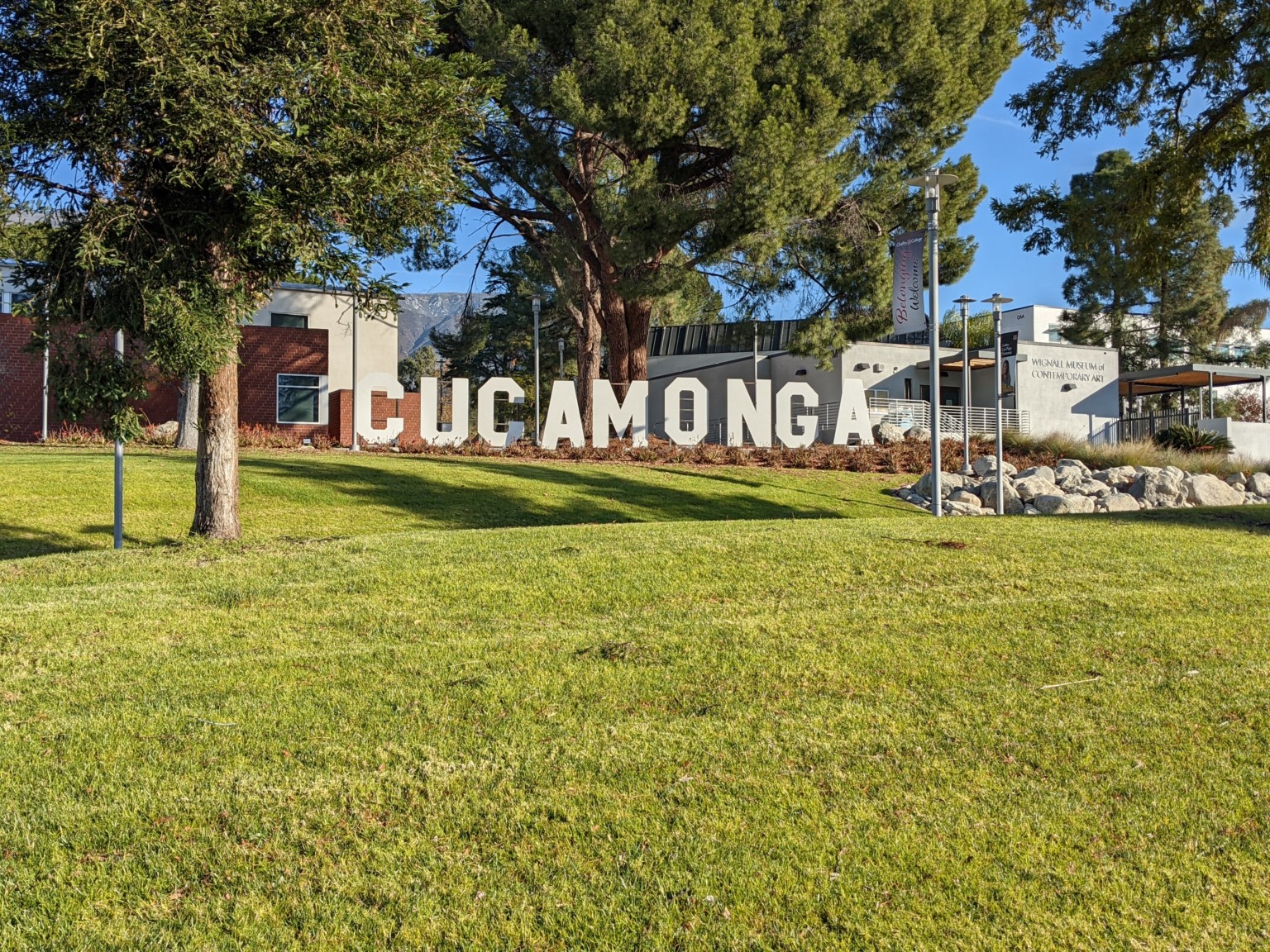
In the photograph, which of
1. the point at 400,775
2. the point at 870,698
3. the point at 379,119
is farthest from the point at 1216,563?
the point at 379,119

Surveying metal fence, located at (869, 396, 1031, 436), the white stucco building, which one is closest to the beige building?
the white stucco building

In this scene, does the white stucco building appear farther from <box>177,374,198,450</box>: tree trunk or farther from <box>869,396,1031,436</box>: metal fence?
<box>177,374,198,450</box>: tree trunk

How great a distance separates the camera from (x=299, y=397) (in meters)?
29.6

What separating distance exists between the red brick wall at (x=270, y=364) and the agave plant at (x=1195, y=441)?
26910mm

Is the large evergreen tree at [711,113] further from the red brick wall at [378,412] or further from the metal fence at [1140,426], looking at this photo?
the metal fence at [1140,426]

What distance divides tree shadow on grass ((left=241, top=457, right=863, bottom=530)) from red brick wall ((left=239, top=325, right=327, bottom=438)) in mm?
10697

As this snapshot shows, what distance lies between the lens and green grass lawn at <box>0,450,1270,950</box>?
3334mm

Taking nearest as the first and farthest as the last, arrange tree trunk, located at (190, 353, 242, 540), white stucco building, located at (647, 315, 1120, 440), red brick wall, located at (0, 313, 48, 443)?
tree trunk, located at (190, 353, 242, 540) < red brick wall, located at (0, 313, 48, 443) < white stucco building, located at (647, 315, 1120, 440)

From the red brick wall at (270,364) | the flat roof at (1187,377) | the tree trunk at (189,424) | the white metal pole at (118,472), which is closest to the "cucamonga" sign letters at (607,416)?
the tree trunk at (189,424)

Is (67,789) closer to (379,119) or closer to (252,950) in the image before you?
(252,950)

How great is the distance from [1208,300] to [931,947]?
52.1 metres

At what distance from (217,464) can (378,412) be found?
19.2 meters

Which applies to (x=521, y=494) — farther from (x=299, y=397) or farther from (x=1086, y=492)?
(x=299, y=397)

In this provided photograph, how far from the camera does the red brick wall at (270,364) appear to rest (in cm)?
2886
